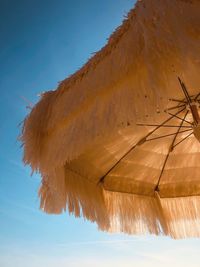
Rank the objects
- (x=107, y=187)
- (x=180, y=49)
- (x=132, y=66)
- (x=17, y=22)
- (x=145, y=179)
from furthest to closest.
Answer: (x=17, y=22), (x=145, y=179), (x=107, y=187), (x=132, y=66), (x=180, y=49)

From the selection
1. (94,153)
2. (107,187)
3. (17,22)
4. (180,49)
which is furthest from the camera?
(17,22)

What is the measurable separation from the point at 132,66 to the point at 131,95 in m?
0.14

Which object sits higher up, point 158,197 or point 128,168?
point 128,168

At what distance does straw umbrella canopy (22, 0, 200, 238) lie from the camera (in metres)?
1.05

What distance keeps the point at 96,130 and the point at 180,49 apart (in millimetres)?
546

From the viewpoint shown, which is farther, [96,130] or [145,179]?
[145,179]

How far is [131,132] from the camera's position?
2332mm

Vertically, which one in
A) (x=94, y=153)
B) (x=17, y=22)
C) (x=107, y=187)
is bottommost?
(x=107, y=187)

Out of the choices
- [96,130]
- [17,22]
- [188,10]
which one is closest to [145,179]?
[96,130]

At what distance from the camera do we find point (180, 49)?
Result: 3.18 ft

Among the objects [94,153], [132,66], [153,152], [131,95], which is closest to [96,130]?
[131,95]

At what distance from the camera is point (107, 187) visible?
2463 mm

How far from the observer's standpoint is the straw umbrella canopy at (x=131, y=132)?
1049 mm

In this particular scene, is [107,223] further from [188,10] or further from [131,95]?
[188,10]
